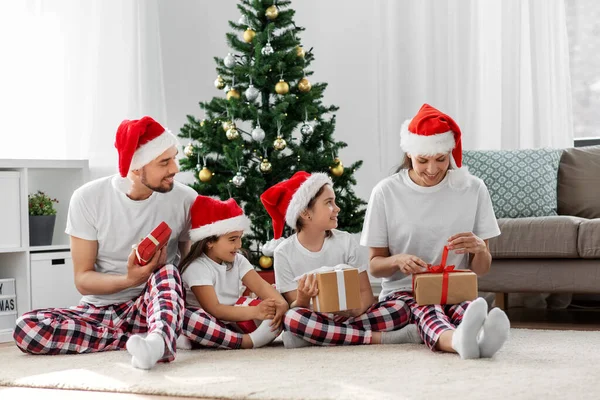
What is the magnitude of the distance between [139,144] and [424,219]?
36.4 inches

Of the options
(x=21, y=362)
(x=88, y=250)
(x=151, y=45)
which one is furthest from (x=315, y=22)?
(x=21, y=362)

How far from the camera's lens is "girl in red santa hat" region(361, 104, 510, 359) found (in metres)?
2.64

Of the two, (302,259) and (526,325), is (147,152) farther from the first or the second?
(526,325)

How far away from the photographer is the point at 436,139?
264cm

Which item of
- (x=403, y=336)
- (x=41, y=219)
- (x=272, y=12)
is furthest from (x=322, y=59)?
(x=403, y=336)

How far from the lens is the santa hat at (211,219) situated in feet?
8.87

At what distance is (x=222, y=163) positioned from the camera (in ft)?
12.4

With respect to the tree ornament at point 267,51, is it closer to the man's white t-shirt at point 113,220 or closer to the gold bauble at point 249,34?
the gold bauble at point 249,34

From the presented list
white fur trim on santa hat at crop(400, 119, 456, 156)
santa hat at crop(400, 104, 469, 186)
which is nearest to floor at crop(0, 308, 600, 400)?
santa hat at crop(400, 104, 469, 186)

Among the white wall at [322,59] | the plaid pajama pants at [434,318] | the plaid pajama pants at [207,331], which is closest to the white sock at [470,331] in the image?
the plaid pajama pants at [434,318]

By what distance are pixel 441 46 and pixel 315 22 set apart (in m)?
0.78

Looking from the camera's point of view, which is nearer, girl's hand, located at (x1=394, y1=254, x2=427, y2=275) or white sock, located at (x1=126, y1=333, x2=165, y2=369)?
white sock, located at (x1=126, y1=333, x2=165, y2=369)

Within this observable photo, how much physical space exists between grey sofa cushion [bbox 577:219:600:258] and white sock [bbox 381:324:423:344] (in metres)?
0.92

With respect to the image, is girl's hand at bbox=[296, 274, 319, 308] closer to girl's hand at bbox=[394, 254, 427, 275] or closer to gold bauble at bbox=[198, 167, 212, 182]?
girl's hand at bbox=[394, 254, 427, 275]
